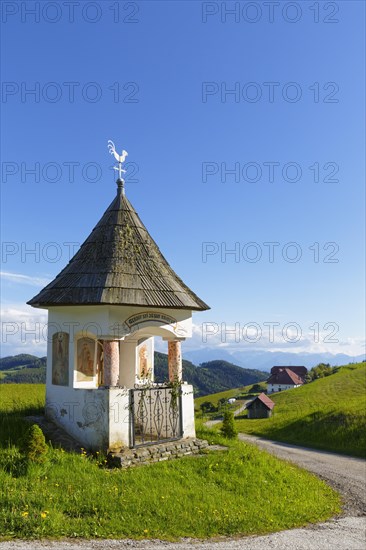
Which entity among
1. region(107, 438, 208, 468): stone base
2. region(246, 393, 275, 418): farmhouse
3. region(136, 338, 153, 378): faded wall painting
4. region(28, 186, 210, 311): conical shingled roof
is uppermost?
region(28, 186, 210, 311): conical shingled roof

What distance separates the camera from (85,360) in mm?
13336

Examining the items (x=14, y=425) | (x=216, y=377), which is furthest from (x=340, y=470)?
(x=216, y=377)

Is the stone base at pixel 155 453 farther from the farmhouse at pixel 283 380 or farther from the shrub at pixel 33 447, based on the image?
the farmhouse at pixel 283 380

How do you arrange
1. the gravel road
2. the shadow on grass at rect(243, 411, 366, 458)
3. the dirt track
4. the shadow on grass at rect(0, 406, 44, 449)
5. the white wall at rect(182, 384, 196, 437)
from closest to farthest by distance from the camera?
the gravel road < the shadow on grass at rect(0, 406, 44, 449) < the dirt track < the white wall at rect(182, 384, 196, 437) < the shadow on grass at rect(243, 411, 366, 458)

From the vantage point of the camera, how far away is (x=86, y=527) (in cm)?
741

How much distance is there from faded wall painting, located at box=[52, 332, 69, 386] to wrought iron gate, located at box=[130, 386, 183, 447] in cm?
230

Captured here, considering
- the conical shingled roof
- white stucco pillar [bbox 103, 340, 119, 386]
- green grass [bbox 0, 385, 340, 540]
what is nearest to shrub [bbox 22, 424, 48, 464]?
green grass [bbox 0, 385, 340, 540]

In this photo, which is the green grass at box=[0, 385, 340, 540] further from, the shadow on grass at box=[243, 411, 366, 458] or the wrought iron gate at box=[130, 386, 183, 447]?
the shadow on grass at box=[243, 411, 366, 458]

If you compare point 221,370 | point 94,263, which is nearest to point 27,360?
point 221,370

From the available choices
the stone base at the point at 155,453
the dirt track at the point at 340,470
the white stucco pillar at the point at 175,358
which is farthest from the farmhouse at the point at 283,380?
the stone base at the point at 155,453

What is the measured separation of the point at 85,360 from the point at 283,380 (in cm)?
9193

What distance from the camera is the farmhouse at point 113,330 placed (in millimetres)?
11664

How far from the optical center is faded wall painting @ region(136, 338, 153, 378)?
51.6 ft

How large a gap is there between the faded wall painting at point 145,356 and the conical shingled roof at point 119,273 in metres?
2.92
